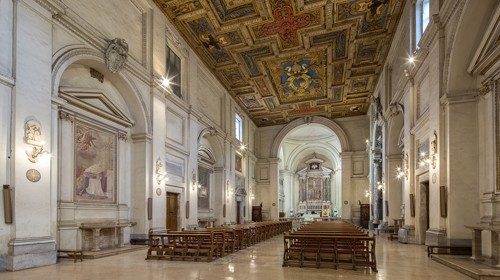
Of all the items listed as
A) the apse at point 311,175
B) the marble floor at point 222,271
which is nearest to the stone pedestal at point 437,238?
the marble floor at point 222,271

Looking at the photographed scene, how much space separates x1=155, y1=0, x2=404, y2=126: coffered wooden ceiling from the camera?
510 inches

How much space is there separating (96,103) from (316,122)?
19310 millimetres

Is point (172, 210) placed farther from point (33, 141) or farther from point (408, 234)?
point (408, 234)

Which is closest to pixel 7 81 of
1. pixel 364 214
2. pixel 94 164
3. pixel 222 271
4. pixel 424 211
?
pixel 94 164

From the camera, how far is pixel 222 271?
6746mm

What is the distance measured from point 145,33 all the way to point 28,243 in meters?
8.01

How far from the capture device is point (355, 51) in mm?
16438

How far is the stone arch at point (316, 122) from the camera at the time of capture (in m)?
26.5

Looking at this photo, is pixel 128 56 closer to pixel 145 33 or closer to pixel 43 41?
pixel 145 33

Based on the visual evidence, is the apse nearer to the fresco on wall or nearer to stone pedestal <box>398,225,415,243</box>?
stone pedestal <box>398,225,415,243</box>

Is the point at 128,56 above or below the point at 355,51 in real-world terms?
below

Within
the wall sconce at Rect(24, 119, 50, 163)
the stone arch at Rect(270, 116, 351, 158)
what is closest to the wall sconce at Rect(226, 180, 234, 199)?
the stone arch at Rect(270, 116, 351, 158)

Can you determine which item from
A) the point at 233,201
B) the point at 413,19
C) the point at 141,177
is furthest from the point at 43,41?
the point at 233,201

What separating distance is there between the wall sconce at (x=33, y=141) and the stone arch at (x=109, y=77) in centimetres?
117
